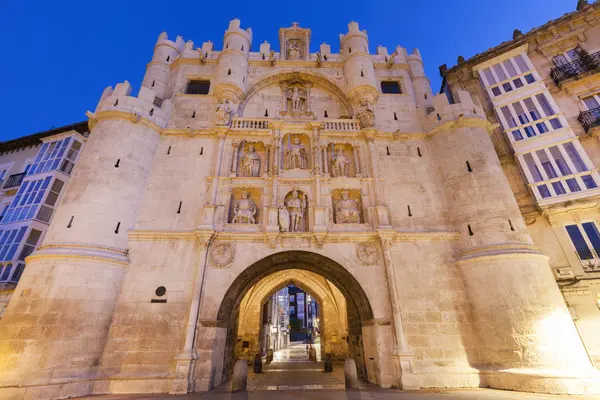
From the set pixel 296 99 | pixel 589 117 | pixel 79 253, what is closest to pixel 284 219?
pixel 79 253


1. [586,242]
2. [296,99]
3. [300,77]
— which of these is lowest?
[586,242]

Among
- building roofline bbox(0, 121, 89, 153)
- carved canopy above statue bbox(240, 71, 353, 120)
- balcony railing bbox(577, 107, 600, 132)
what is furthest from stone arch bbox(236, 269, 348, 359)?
building roofline bbox(0, 121, 89, 153)

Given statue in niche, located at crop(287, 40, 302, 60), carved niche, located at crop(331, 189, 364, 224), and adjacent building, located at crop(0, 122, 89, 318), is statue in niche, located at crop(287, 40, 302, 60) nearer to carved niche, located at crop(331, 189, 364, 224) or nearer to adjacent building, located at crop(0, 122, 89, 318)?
carved niche, located at crop(331, 189, 364, 224)

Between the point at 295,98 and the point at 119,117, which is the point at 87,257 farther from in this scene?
the point at 295,98

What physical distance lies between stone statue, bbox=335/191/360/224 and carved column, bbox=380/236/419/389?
1.48 metres

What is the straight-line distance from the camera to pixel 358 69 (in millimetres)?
15688

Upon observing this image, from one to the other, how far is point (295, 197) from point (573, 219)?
41.2 feet

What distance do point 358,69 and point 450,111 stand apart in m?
5.53

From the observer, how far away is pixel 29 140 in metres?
20.1

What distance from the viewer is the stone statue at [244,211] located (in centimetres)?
1175

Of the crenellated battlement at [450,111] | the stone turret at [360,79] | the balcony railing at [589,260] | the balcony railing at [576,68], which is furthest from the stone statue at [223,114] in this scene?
the balcony railing at [576,68]

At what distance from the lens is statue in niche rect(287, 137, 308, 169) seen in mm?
13273

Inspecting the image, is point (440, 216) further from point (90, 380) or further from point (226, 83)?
point (90, 380)

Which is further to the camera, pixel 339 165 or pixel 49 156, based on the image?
pixel 49 156
